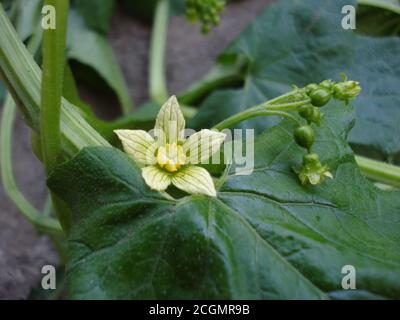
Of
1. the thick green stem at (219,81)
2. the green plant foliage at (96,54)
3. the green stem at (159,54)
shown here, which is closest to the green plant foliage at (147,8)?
the green stem at (159,54)

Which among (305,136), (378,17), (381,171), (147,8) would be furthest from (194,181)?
(147,8)

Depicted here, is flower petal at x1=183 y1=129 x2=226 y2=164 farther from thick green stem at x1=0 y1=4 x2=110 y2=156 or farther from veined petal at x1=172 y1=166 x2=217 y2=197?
thick green stem at x1=0 y1=4 x2=110 y2=156

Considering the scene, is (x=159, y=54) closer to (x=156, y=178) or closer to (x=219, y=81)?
(x=219, y=81)

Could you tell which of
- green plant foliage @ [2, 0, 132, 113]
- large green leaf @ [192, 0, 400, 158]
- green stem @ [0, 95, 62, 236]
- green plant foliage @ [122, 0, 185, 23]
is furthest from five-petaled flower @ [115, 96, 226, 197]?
green plant foliage @ [122, 0, 185, 23]

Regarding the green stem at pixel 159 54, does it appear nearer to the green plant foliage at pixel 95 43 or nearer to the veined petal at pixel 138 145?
the green plant foliage at pixel 95 43

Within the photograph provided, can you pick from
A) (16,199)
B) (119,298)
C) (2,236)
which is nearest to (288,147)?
(119,298)

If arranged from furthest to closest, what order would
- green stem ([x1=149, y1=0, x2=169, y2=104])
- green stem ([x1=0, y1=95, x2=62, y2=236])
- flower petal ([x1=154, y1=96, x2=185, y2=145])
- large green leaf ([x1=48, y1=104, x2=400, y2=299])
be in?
green stem ([x1=149, y1=0, x2=169, y2=104]) < green stem ([x1=0, y1=95, x2=62, y2=236]) < flower petal ([x1=154, y1=96, x2=185, y2=145]) < large green leaf ([x1=48, y1=104, x2=400, y2=299])
